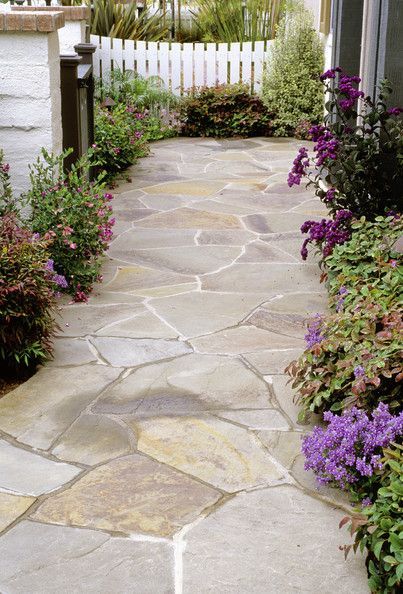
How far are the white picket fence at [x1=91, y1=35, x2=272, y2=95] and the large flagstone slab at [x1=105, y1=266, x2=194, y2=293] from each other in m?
6.19

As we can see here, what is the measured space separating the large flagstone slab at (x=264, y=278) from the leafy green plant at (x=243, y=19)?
7128 millimetres

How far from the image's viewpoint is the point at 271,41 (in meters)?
12.0

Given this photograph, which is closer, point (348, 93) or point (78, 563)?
point (78, 563)

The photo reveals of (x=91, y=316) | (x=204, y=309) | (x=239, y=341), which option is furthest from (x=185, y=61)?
(x=239, y=341)

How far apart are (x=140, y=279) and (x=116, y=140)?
10.6ft

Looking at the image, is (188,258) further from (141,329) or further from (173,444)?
(173,444)

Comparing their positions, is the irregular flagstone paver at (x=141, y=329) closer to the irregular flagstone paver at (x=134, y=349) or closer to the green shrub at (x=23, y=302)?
the irregular flagstone paver at (x=134, y=349)

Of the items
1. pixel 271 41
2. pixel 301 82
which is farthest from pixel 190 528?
pixel 271 41

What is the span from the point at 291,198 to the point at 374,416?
515 cm

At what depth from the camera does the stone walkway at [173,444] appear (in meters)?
3.04

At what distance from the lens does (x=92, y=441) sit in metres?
3.91

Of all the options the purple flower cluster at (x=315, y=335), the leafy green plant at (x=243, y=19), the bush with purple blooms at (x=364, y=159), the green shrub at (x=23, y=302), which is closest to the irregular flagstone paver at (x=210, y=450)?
the purple flower cluster at (x=315, y=335)

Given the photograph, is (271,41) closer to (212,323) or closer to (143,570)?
(212,323)

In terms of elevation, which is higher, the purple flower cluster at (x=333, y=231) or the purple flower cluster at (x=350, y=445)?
the purple flower cluster at (x=333, y=231)
